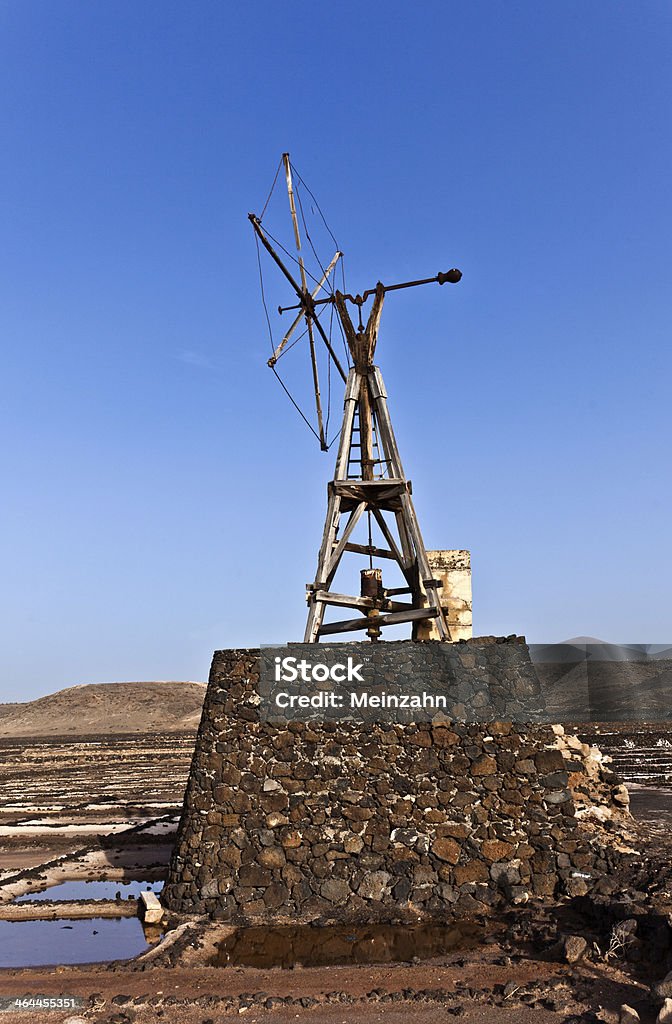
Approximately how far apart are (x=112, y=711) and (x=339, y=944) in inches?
2823

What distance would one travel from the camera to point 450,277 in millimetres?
13961

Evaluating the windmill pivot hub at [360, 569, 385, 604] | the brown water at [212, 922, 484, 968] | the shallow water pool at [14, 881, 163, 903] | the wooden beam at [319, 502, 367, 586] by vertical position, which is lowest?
the brown water at [212, 922, 484, 968]

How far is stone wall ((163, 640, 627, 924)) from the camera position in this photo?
973 centimetres

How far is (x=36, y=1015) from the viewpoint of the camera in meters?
6.98

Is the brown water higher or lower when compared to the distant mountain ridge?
lower

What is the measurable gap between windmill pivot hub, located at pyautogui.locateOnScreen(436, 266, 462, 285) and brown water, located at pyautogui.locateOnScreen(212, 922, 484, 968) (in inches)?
386

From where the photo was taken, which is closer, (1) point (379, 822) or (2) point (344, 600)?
(1) point (379, 822)

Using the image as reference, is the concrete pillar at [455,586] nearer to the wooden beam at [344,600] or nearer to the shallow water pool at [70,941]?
the wooden beam at [344,600]

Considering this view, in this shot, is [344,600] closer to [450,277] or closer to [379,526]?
[379,526]

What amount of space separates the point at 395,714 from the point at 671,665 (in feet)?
126

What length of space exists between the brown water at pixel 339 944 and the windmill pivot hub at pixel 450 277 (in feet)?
32.2

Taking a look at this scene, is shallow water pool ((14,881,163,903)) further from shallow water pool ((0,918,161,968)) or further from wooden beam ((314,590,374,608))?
wooden beam ((314,590,374,608))

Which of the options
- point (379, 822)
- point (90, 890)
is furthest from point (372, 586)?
point (90, 890)

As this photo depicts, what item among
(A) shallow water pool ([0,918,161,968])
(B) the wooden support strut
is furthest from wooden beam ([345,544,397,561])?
(A) shallow water pool ([0,918,161,968])
